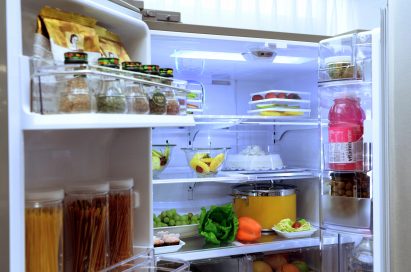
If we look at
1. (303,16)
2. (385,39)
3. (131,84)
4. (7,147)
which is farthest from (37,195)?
(303,16)

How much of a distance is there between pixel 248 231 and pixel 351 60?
2.72 feet

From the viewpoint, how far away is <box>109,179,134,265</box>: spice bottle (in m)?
0.87

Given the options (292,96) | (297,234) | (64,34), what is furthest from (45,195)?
(292,96)

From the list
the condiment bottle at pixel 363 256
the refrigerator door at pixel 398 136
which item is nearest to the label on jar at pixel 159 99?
the refrigerator door at pixel 398 136

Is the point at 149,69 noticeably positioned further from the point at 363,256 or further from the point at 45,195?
the point at 363,256

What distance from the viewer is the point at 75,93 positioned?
2.14 feet

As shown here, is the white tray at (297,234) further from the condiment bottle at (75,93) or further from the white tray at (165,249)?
the condiment bottle at (75,93)

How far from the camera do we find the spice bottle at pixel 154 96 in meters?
0.81

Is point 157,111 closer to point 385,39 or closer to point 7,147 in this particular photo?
point 7,147

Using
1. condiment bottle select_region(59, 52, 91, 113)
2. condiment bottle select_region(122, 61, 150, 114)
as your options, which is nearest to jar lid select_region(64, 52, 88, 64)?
condiment bottle select_region(59, 52, 91, 113)

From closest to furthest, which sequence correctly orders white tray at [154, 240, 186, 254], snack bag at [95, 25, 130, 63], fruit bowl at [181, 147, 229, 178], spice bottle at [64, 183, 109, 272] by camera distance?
spice bottle at [64, 183, 109, 272]
snack bag at [95, 25, 130, 63]
white tray at [154, 240, 186, 254]
fruit bowl at [181, 147, 229, 178]

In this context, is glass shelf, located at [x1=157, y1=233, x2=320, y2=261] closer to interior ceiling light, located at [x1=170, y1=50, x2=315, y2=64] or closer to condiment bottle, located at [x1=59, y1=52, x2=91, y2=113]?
interior ceiling light, located at [x1=170, y1=50, x2=315, y2=64]

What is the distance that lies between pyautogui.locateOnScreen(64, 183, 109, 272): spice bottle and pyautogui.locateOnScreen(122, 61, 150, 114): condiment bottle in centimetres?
21

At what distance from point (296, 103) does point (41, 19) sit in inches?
53.5
